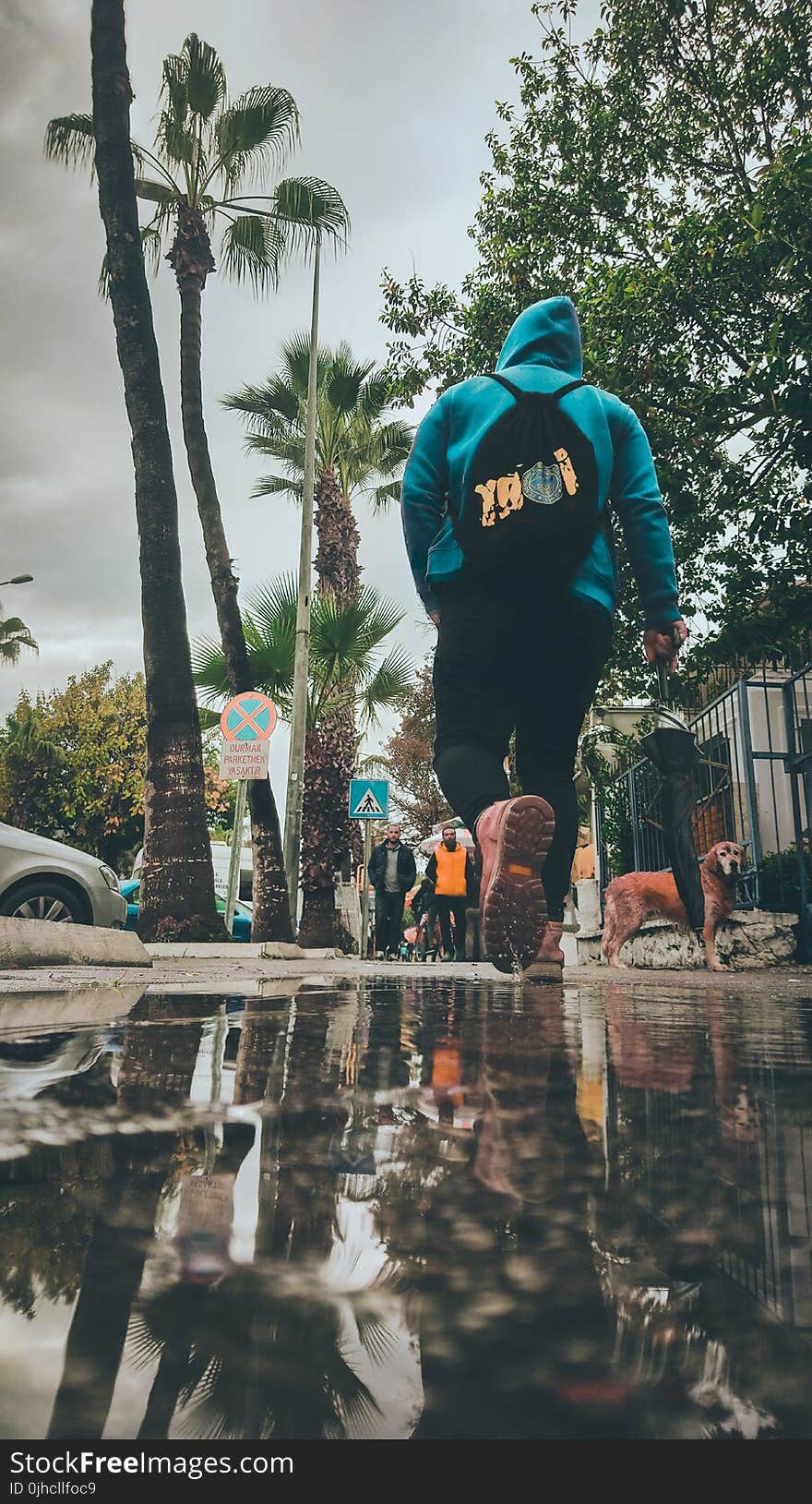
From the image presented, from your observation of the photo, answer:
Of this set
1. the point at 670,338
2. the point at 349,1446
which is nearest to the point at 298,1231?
the point at 349,1446

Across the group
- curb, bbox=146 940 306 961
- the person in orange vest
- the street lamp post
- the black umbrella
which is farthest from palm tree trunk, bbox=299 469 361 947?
the black umbrella

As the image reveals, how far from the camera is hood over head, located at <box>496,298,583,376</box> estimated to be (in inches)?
132

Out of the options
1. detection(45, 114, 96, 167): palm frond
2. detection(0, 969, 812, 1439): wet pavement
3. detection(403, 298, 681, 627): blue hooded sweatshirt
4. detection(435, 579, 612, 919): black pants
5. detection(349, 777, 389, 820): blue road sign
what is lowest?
detection(0, 969, 812, 1439): wet pavement

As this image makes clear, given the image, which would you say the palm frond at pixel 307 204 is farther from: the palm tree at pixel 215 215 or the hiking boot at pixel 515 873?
the hiking boot at pixel 515 873

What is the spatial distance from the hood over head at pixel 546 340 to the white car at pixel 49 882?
19.2 ft

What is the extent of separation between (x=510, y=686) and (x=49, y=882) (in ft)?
20.0

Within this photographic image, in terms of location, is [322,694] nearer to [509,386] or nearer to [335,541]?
[335,541]

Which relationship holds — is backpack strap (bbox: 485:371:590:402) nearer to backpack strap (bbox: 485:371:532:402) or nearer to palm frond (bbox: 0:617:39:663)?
backpack strap (bbox: 485:371:532:402)

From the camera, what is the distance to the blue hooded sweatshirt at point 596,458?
302 centimetres

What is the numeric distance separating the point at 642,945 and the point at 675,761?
7.50 meters

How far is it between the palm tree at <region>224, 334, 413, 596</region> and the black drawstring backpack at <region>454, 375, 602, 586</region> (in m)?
17.0

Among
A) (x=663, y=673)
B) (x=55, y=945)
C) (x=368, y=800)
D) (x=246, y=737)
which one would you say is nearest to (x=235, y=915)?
(x=368, y=800)

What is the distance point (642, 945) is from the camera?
11.7 metres

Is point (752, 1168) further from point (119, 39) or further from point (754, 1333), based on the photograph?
point (119, 39)
